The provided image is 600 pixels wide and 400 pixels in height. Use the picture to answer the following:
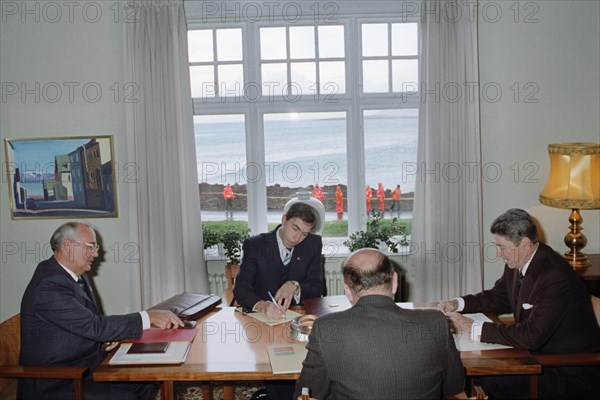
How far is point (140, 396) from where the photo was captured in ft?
12.0

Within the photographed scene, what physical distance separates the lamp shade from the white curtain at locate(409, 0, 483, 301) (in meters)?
0.74

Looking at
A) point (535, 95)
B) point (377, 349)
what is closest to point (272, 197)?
point (535, 95)

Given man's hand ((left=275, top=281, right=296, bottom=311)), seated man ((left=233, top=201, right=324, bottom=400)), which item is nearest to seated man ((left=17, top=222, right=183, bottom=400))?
man's hand ((left=275, top=281, right=296, bottom=311))

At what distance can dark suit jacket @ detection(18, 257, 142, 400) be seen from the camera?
11.2 feet

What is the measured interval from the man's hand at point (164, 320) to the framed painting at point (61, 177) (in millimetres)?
2101

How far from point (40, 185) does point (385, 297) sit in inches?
152

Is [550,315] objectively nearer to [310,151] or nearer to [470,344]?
[470,344]

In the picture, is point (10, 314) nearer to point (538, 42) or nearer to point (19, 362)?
point (19, 362)

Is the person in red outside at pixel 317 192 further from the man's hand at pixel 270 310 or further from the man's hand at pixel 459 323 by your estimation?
the man's hand at pixel 459 323

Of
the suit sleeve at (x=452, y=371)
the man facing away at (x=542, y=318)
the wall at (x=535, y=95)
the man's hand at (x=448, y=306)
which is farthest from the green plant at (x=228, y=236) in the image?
the suit sleeve at (x=452, y=371)

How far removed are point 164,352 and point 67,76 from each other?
3.08 m

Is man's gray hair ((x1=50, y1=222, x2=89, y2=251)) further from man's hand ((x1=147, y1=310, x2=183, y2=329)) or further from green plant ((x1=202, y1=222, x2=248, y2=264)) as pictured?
green plant ((x1=202, y1=222, x2=248, y2=264))

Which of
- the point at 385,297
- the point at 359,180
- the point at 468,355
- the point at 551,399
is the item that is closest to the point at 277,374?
the point at 385,297

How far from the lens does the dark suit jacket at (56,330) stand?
11.2 feet
